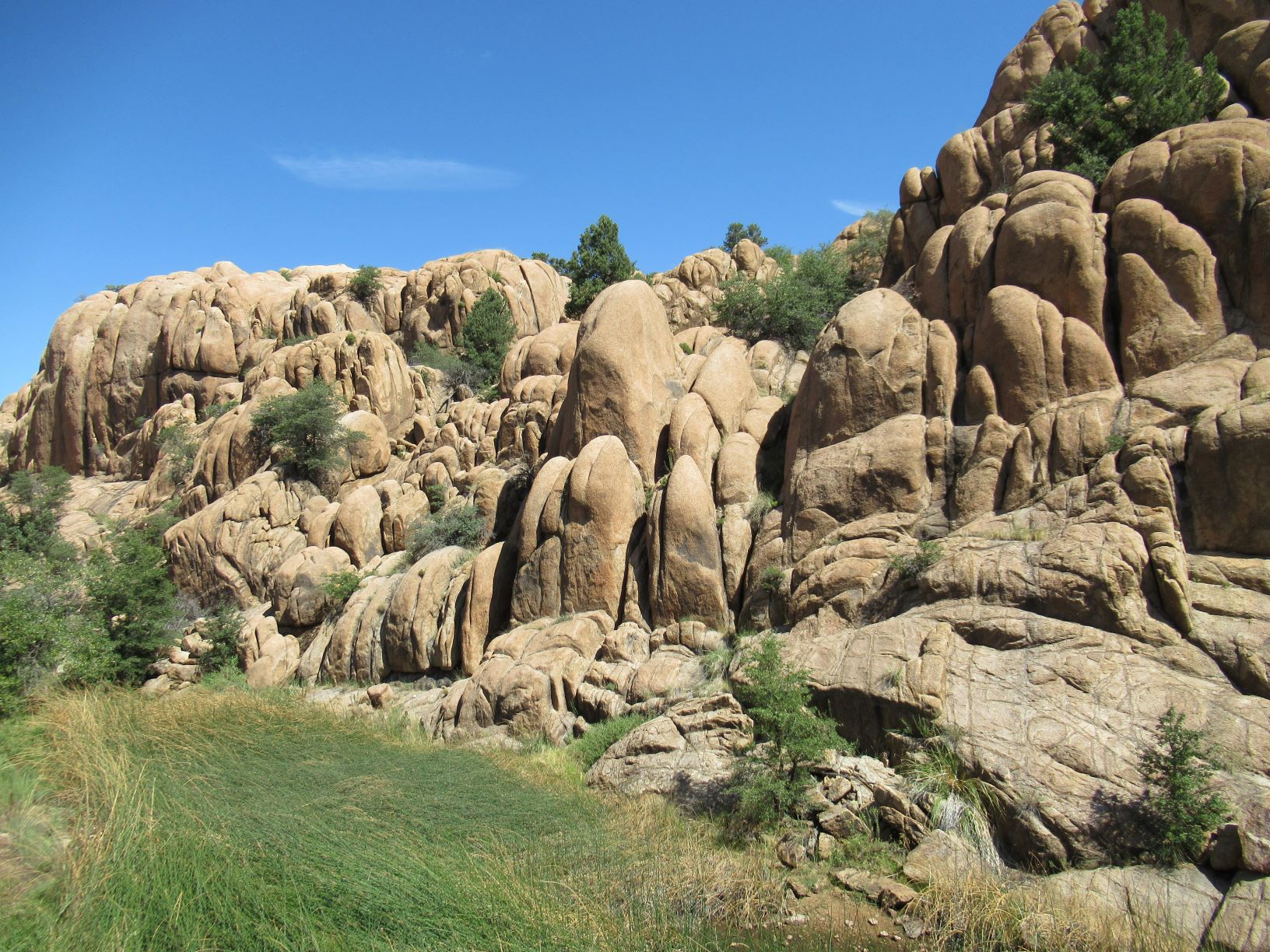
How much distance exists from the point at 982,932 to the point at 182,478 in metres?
35.4

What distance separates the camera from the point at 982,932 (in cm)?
770

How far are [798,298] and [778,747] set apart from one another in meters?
16.9

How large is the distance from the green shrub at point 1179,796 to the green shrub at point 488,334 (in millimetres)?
30020

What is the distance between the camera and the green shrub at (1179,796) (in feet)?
26.6

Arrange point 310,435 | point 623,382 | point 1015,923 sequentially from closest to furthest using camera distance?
1. point 1015,923
2. point 623,382
3. point 310,435

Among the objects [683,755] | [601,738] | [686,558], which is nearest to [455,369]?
[686,558]

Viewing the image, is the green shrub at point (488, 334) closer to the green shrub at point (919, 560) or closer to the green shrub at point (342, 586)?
the green shrub at point (342, 586)

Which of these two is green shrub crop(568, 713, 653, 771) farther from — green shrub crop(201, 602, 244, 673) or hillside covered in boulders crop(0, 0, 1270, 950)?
green shrub crop(201, 602, 244, 673)

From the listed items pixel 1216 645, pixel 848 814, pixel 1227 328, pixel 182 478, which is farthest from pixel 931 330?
pixel 182 478

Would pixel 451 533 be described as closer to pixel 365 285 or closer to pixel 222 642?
pixel 222 642

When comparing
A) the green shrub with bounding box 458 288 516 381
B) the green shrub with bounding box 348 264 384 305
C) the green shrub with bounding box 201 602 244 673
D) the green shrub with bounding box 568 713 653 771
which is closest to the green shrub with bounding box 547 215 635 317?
the green shrub with bounding box 458 288 516 381

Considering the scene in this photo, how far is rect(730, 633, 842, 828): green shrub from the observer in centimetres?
1052

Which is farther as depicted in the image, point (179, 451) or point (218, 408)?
point (218, 408)

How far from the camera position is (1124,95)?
58.3ft
